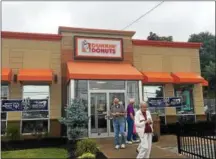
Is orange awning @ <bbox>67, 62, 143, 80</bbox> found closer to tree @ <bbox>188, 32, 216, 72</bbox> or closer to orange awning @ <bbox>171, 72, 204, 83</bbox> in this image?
orange awning @ <bbox>171, 72, 204, 83</bbox>

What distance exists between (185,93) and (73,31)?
7.74 meters

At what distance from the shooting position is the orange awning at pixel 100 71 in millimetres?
13828

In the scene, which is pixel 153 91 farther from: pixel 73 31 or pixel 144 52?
pixel 73 31

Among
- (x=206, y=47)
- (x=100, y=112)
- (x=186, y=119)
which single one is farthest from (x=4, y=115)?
(x=206, y=47)

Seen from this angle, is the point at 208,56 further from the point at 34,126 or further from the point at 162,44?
the point at 34,126

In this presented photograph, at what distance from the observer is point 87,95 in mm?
14305

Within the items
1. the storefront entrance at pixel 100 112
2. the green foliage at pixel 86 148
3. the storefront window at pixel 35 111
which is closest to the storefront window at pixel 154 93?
the storefront entrance at pixel 100 112

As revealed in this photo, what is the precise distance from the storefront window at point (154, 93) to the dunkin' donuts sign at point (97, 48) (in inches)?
101

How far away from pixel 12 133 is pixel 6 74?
9.37 ft

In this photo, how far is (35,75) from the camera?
567 inches

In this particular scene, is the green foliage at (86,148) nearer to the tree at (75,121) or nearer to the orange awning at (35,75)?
the tree at (75,121)

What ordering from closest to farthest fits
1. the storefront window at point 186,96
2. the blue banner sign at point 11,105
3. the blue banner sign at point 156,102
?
the blue banner sign at point 11,105
the blue banner sign at point 156,102
the storefront window at point 186,96

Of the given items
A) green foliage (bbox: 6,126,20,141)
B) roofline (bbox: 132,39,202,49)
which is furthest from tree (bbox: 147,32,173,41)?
green foliage (bbox: 6,126,20,141)

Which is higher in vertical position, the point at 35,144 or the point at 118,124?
the point at 118,124
